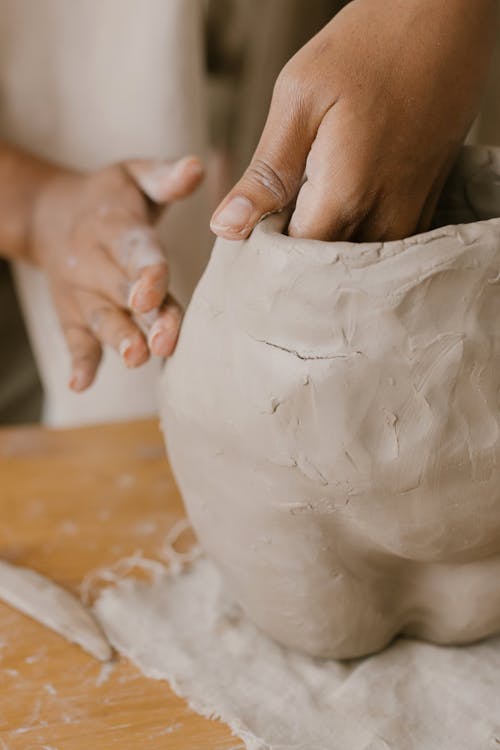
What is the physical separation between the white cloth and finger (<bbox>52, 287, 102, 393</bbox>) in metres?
0.19

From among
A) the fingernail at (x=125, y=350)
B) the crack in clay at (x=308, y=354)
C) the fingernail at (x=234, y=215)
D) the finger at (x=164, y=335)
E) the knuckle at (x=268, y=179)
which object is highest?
the knuckle at (x=268, y=179)

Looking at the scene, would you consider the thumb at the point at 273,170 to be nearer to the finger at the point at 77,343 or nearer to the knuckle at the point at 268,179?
the knuckle at the point at 268,179

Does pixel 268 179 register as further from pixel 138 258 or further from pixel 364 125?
pixel 138 258

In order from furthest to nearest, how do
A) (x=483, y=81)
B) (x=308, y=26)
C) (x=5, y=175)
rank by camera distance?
(x=308, y=26), (x=5, y=175), (x=483, y=81)

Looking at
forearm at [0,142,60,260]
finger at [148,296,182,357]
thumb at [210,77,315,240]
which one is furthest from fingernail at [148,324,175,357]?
forearm at [0,142,60,260]

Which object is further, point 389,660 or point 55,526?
point 55,526

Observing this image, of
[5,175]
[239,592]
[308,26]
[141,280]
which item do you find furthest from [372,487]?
[308,26]

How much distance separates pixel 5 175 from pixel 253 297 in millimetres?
560

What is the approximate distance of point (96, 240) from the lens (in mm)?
906

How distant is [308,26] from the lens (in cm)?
117

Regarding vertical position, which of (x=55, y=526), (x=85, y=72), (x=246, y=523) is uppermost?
(x=85, y=72)

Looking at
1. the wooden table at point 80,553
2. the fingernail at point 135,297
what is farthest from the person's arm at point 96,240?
the wooden table at point 80,553

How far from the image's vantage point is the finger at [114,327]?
0.79 meters

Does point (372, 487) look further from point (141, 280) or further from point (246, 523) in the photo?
point (141, 280)
